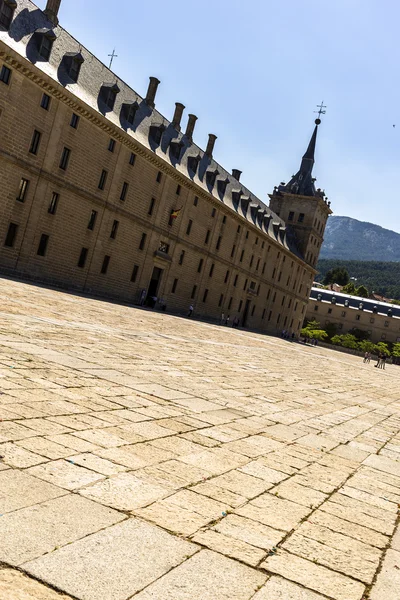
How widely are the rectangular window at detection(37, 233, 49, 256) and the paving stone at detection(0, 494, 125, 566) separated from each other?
1165 inches

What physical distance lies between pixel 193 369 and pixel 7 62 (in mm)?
22392

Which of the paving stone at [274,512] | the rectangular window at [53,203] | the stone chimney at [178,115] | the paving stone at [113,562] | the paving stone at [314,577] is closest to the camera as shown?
the paving stone at [113,562]

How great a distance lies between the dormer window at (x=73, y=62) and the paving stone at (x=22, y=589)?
34128 mm

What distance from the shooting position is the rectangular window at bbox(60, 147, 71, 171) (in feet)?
107

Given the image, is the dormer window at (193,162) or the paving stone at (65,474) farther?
the dormer window at (193,162)

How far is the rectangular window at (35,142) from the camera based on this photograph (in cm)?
3039

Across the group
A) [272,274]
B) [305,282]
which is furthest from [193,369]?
[305,282]

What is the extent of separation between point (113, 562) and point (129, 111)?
38.3m

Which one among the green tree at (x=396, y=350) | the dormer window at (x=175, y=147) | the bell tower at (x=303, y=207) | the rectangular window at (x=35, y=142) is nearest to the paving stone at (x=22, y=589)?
the rectangular window at (x=35, y=142)

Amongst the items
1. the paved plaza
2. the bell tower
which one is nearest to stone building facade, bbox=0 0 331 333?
the bell tower

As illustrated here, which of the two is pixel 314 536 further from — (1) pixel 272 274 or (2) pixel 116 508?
(1) pixel 272 274

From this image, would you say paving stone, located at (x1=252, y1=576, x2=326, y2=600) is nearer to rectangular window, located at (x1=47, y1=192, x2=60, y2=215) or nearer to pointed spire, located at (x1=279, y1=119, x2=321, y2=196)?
rectangular window, located at (x1=47, y1=192, x2=60, y2=215)

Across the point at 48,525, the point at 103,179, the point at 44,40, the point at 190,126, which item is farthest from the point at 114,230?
the point at 48,525

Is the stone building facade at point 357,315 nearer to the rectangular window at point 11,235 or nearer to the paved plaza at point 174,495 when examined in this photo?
the rectangular window at point 11,235
